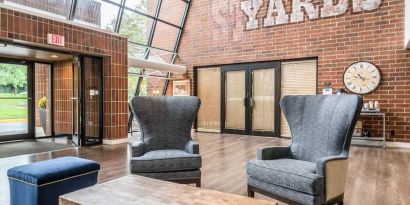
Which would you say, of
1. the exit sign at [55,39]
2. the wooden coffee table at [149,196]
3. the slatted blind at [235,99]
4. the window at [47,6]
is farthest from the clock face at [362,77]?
the window at [47,6]

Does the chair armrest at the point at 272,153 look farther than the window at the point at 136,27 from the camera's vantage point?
No

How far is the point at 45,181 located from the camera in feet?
7.55

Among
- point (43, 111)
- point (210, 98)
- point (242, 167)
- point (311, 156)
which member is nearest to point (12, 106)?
point (43, 111)

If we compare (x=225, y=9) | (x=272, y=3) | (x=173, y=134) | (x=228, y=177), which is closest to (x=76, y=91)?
(x=173, y=134)

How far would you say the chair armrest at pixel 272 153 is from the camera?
2918 mm

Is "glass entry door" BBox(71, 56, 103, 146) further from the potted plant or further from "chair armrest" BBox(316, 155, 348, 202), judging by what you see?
"chair armrest" BBox(316, 155, 348, 202)

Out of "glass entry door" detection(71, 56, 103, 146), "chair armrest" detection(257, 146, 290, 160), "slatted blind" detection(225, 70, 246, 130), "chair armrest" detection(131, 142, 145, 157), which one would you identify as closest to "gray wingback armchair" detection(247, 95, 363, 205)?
"chair armrest" detection(257, 146, 290, 160)

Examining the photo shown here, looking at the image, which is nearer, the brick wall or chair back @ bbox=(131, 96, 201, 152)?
chair back @ bbox=(131, 96, 201, 152)

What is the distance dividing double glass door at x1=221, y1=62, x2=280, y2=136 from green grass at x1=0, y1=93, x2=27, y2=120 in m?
5.32

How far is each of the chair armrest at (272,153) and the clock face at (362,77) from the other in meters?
4.29

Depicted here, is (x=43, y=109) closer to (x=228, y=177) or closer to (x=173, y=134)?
(x=173, y=134)

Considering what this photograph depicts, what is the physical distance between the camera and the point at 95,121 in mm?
6312

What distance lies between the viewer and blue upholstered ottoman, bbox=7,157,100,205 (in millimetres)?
2279

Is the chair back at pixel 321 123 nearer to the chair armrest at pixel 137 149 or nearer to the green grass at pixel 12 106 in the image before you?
the chair armrest at pixel 137 149
